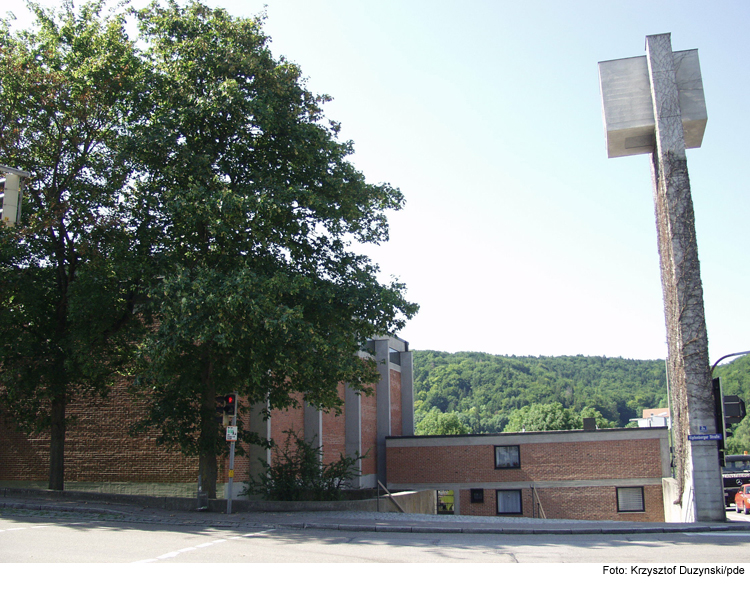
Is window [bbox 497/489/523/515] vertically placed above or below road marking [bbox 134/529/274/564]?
below

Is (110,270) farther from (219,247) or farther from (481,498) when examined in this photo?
(481,498)

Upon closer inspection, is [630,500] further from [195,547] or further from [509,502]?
[195,547]

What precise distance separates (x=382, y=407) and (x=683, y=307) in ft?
73.6

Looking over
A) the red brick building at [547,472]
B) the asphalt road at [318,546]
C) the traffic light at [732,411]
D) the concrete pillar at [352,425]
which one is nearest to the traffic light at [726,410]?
the traffic light at [732,411]

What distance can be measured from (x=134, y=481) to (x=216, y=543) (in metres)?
12.8

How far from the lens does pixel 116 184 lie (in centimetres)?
1886

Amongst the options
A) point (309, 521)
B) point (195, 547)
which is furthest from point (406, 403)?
point (195, 547)

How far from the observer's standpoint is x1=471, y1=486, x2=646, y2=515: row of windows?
107 feet

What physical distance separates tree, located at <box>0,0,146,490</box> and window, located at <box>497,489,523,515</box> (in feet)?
72.9

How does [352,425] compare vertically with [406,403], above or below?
below

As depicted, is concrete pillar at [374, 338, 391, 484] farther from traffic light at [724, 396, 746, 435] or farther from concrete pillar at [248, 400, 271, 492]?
traffic light at [724, 396, 746, 435]

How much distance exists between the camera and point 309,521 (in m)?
15.5

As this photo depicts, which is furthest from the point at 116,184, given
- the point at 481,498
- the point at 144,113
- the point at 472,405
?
the point at 472,405

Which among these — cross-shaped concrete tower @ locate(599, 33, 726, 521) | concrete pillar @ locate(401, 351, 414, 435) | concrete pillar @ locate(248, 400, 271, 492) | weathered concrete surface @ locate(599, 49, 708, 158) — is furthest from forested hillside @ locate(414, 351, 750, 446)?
weathered concrete surface @ locate(599, 49, 708, 158)
